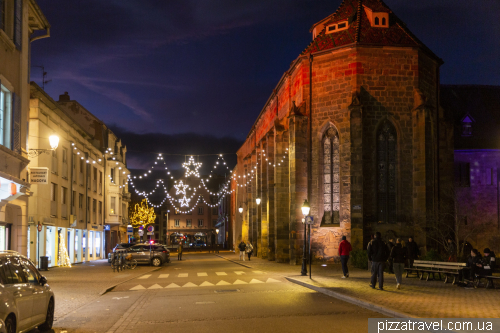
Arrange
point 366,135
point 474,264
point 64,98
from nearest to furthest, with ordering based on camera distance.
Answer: point 474,264 < point 366,135 < point 64,98

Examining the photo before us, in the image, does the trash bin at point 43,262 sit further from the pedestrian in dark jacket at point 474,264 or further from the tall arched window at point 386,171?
the pedestrian in dark jacket at point 474,264

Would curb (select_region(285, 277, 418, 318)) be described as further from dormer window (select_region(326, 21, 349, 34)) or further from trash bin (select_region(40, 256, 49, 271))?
dormer window (select_region(326, 21, 349, 34))

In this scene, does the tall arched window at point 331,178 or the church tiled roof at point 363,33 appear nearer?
the tall arched window at point 331,178

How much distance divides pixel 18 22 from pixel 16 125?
3697 millimetres

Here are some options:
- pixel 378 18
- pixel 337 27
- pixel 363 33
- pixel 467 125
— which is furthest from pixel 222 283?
pixel 467 125

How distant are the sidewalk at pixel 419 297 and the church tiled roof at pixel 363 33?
1559cm

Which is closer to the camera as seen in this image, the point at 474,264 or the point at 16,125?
the point at 474,264

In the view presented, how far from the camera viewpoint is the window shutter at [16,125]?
58.6ft

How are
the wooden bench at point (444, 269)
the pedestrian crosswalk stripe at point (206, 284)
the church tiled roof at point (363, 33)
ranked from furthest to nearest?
the church tiled roof at point (363, 33)
the pedestrian crosswalk stripe at point (206, 284)
the wooden bench at point (444, 269)

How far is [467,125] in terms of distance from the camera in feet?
131

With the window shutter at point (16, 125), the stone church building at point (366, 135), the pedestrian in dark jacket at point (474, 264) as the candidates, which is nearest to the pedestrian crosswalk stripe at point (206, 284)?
the window shutter at point (16, 125)

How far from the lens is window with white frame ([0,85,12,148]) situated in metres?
17.4

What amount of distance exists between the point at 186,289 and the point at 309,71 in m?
16.9

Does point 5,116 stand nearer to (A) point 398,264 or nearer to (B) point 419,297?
(A) point 398,264
